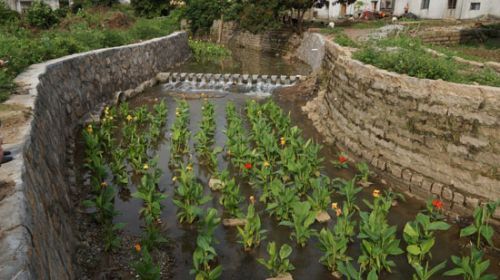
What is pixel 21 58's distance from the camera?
873 cm

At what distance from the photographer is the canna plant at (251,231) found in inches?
219

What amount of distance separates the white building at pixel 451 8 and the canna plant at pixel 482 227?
99.0 feet

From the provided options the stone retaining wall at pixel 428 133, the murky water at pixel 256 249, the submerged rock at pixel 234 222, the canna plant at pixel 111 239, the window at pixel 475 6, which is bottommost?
the murky water at pixel 256 249

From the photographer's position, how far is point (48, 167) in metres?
5.41

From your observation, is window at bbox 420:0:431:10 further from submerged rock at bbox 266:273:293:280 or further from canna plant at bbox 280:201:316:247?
submerged rock at bbox 266:273:293:280

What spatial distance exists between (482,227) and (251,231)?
10.2ft

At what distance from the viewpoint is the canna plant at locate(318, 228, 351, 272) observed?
5203 millimetres

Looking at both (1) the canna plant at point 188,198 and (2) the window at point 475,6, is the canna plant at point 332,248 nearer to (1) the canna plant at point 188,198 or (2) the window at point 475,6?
(1) the canna plant at point 188,198

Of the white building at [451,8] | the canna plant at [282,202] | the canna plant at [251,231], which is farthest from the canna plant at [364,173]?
the white building at [451,8]

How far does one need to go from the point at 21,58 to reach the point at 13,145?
5.26m

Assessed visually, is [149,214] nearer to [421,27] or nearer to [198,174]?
[198,174]

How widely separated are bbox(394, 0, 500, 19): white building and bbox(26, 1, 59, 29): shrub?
1145 inches

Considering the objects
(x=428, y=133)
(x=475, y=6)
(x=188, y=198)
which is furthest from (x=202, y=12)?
(x=188, y=198)

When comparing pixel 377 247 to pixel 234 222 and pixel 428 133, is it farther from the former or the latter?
pixel 428 133
